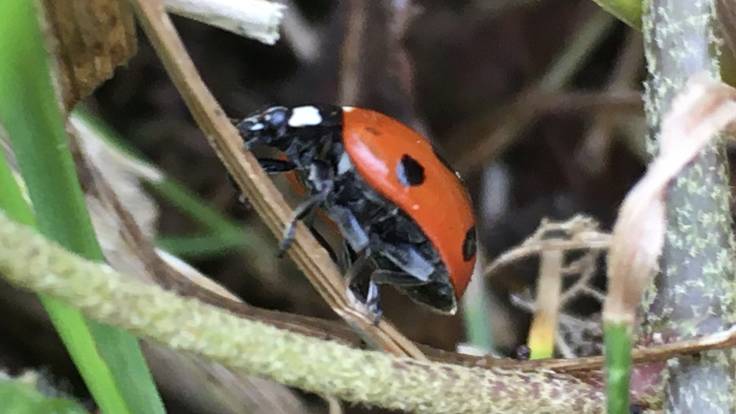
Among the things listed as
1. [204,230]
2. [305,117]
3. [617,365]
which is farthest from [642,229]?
[204,230]

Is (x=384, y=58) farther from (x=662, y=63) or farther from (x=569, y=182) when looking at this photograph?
(x=662, y=63)

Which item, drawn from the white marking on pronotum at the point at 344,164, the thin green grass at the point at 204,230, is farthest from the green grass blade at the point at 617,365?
the thin green grass at the point at 204,230

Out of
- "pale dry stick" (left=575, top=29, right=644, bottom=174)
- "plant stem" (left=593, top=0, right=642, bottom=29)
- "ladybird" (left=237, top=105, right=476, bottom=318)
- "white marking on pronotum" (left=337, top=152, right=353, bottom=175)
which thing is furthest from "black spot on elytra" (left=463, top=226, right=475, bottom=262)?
"pale dry stick" (left=575, top=29, right=644, bottom=174)

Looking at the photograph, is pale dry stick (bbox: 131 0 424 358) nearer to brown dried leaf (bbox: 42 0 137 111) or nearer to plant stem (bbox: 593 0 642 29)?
brown dried leaf (bbox: 42 0 137 111)

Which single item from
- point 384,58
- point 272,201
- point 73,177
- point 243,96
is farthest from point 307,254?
point 243,96

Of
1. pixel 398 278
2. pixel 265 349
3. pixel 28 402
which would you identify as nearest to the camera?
pixel 265 349

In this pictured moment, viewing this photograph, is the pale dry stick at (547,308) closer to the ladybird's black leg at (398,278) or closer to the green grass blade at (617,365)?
the ladybird's black leg at (398,278)

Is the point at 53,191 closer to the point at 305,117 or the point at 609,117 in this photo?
the point at 305,117

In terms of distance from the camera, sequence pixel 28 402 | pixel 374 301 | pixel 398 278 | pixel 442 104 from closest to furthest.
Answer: pixel 28 402 < pixel 374 301 < pixel 398 278 < pixel 442 104
